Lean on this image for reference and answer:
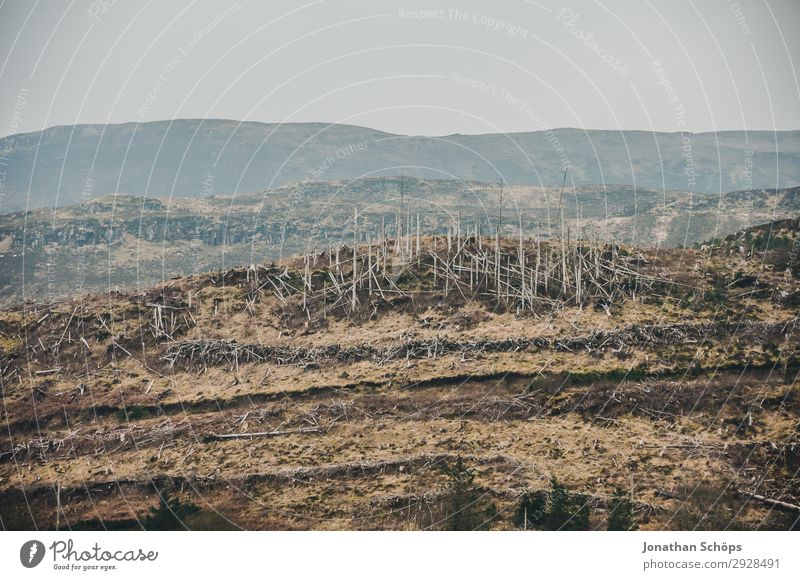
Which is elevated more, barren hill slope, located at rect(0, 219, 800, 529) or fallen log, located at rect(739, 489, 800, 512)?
barren hill slope, located at rect(0, 219, 800, 529)

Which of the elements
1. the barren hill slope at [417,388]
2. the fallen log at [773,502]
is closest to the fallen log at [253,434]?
the barren hill slope at [417,388]

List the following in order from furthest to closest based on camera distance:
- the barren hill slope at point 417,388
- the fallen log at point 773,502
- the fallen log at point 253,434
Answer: the fallen log at point 253,434
the barren hill slope at point 417,388
the fallen log at point 773,502

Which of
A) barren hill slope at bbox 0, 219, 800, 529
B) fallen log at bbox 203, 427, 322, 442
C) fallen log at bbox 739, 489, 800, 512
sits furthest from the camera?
fallen log at bbox 203, 427, 322, 442

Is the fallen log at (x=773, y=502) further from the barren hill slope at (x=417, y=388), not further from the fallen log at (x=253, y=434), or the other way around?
the fallen log at (x=253, y=434)

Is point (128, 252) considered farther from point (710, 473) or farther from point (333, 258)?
point (710, 473)

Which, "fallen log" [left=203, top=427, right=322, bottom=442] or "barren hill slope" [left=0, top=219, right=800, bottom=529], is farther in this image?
"fallen log" [left=203, top=427, right=322, bottom=442]

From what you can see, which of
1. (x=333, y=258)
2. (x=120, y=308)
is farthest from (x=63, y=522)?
(x=333, y=258)

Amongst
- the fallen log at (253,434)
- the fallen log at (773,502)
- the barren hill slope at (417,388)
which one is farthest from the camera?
the fallen log at (253,434)

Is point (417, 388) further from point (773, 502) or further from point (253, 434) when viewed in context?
point (773, 502)

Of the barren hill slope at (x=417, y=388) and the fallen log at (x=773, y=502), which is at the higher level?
Answer: the barren hill slope at (x=417, y=388)

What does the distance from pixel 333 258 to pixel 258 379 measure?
16452mm

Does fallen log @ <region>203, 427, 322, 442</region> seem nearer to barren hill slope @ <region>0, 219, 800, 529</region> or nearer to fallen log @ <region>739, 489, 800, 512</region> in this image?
barren hill slope @ <region>0, 219, 800, 529</region>

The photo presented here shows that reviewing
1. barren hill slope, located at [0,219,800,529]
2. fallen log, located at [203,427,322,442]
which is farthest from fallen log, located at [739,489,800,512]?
fallen log, located at [203,427,322,442]

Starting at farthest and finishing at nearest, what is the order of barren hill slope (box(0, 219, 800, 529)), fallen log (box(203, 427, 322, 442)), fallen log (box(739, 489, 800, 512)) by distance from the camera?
1. fallen log (box(203, 427, 322, 442))
2. barren hill slope (box(0, 219, 800, 529))
3. fallen log (box(739, 489, 800, 512))
